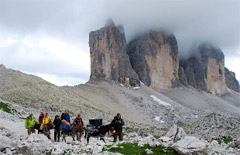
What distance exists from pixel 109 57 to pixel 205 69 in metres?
56.9

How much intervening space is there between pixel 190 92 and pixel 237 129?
7179 cm

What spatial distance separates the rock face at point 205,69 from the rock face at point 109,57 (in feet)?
139

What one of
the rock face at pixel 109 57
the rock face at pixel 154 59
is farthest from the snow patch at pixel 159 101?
the rock face at pixel 154 59

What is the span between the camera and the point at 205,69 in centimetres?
11344

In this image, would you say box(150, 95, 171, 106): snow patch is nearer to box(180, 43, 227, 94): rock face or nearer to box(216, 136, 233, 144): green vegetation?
box(216, 136, 233, 144): green vegetation

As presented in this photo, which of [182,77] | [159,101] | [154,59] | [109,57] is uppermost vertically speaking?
[154,59]

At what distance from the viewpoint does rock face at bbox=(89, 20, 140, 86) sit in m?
72.1

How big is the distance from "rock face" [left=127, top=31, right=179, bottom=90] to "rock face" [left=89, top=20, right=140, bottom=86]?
10.3 m

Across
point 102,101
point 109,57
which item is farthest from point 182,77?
point 102,101

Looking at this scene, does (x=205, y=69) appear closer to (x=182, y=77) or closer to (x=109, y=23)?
(x=182, y=77)

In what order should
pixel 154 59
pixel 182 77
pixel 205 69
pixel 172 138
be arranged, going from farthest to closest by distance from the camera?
pixel 205 69 < pixel 182 77 < pixel 154 59 < pixel 172 138

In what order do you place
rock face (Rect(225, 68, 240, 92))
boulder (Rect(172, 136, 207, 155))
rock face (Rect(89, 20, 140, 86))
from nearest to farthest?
boulder (Rect(172, 136, 207, 155)) → rock face (Rect(89, 20, 140, 86)) → rock face (Rect(225, 68, 240, 92))

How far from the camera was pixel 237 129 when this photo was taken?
2367cm

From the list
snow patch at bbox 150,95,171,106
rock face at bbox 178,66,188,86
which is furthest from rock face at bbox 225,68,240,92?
snow patch at bbox 150,95,171,106
